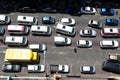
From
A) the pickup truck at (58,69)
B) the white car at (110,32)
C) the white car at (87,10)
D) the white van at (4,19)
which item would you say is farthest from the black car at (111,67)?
the white van at (4,19)

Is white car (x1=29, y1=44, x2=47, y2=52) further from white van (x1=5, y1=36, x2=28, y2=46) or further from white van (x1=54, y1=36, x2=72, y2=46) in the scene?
white van (x1=54, y1=36, x2=72, y2=46)

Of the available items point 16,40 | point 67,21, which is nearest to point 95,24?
point 67,21

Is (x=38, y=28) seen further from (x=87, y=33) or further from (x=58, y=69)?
(x=87, y=33)

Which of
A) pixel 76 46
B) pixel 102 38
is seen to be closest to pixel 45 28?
pixel 76 46

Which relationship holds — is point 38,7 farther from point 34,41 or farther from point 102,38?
point 102,38

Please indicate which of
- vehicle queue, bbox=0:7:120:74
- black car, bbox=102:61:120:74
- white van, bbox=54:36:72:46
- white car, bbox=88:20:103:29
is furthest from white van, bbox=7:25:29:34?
black car, bbox=102:61:120:74
